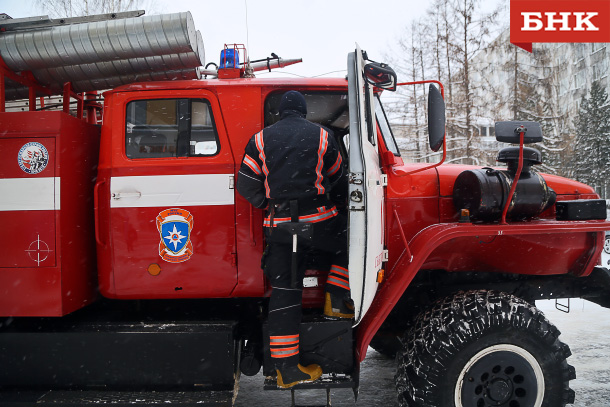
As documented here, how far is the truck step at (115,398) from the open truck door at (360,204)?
3.56 feet

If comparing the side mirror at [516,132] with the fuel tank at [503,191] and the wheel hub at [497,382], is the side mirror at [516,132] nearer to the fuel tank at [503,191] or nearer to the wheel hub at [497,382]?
the fuel tank at [503,191]

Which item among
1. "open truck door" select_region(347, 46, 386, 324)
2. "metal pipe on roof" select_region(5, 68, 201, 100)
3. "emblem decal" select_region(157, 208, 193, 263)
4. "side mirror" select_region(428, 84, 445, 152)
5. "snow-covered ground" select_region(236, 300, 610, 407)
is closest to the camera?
"side mirror" select_region(428, 84, 445, 152)

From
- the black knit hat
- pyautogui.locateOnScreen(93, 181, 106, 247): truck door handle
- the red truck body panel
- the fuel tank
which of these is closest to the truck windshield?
the fuel tank

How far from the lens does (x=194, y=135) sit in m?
3.23

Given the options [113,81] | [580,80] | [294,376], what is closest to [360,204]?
[294,376]

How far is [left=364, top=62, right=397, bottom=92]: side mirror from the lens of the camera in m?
2.78

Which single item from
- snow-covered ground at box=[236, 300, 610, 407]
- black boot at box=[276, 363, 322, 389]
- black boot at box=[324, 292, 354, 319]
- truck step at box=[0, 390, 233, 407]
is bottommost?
snow-covered ground at box=[236, 300, 610, 407]

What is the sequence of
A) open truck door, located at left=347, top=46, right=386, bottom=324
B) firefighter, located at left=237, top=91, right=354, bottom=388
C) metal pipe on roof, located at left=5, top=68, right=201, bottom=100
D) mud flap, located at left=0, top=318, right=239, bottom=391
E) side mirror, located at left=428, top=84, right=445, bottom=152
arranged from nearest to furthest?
side mirror, located at left=428, top=84, right=445, bottom=152 < open truck door, located at left=347, top=46, right=386, bottom=324 < firefighter, located at left=237, top=91, right=354, bottom=388 < mud flap, located at left=0, top=318, right=239, bottom=391 < metal pipe on roof, located at left=5, top=68, right=201, bottom=100

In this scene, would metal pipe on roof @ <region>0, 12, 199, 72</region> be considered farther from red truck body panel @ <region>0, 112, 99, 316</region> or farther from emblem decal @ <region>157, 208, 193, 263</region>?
emblem decal @ <region>157, 208, 193, 263</region>

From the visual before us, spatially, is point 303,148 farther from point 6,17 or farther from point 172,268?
point 6,17

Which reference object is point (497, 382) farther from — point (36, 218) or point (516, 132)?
point (36, 218)

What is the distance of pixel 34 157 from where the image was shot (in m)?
3.04

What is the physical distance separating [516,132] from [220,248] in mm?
2099

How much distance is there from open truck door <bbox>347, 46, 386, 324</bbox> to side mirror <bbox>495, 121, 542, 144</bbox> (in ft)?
2.80
